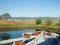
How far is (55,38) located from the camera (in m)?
2.82

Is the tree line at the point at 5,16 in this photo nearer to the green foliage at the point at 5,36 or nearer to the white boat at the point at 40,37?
the green foliage at the point at 5,36

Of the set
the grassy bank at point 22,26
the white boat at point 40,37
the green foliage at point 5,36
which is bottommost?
the white boat at point 40,37

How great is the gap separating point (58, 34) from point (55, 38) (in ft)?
0.37

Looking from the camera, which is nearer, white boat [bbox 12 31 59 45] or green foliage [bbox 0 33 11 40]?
green foliage [bbox 0 33 11 40]

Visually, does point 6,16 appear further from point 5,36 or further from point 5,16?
point 5,36

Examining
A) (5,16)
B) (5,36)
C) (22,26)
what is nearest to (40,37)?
(22,26)

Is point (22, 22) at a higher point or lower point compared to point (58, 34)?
higher

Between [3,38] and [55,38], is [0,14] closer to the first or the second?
[3,38]

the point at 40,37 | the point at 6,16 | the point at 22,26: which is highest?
the point at 6,16

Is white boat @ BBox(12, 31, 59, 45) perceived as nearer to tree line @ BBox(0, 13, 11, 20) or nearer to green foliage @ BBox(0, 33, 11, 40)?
green foliage @ BBox(0, 33, 11, 40)

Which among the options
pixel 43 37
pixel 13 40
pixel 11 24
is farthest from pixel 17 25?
pixel 43 37

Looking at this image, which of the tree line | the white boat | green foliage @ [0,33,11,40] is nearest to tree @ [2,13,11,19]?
the tree line

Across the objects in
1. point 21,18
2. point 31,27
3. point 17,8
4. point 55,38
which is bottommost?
point 55,38

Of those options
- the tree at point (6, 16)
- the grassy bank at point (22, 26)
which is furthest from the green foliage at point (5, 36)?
the tree at point (6, 16)
